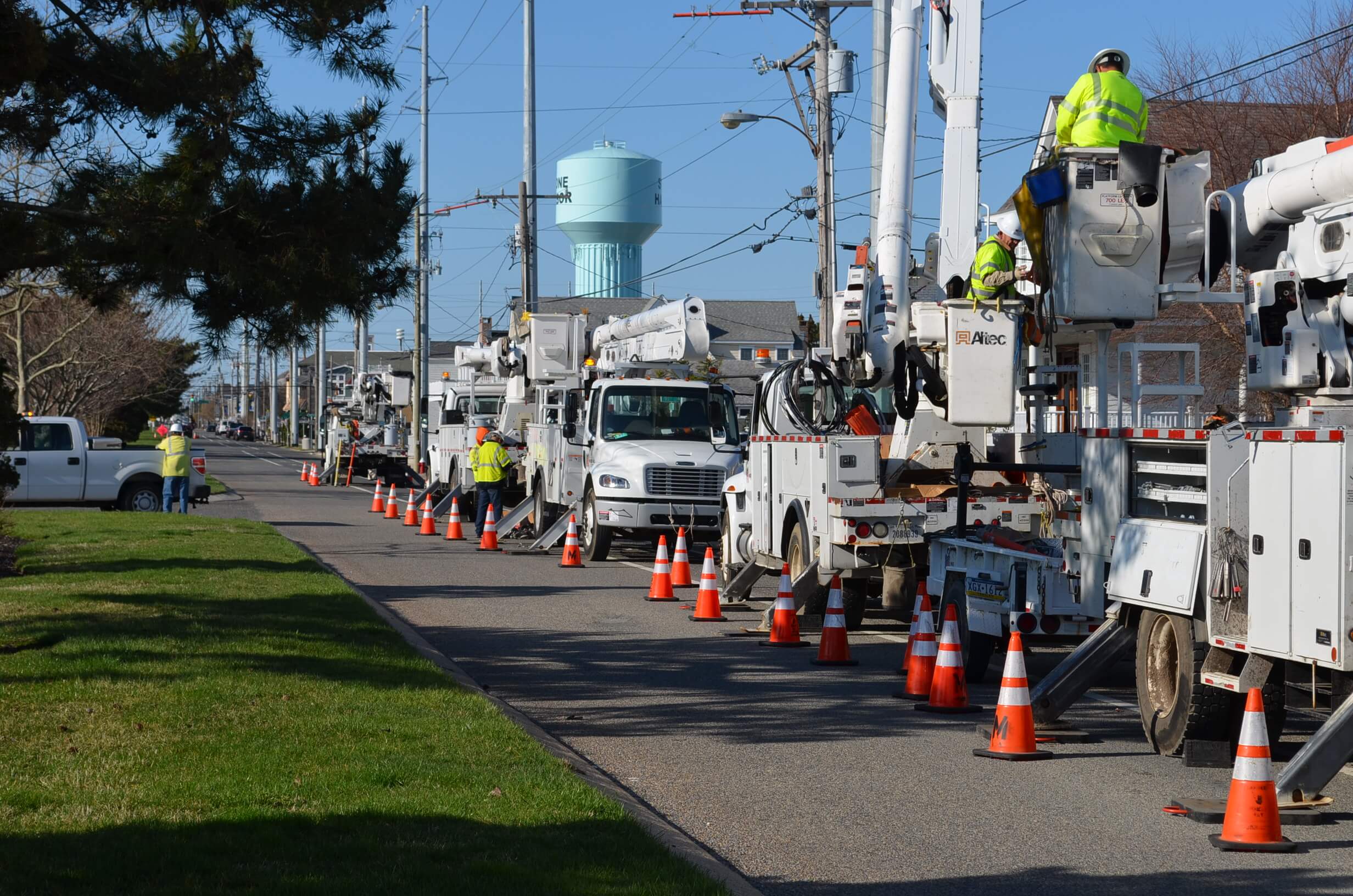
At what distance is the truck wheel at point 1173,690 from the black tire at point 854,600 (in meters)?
5.42

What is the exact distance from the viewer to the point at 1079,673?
978 centimetres

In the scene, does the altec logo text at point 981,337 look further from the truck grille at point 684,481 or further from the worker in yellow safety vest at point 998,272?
the truck grille at point 684,481

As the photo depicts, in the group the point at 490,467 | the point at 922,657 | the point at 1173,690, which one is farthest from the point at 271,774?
the point at 490,467

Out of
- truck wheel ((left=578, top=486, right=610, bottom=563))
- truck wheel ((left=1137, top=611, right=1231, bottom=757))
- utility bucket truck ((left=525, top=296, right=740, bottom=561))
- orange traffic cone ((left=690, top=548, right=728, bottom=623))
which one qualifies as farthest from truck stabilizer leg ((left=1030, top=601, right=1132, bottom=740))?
truck wheel ((left=578, top=486, right=610, bottom=563))

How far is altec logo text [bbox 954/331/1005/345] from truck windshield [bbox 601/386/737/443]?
1099cm

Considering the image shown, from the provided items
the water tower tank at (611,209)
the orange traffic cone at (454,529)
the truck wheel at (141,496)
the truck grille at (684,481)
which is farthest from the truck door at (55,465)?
the water tower tank at (611,209)

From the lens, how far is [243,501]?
125 ft

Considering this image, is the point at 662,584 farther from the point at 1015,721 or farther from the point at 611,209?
the point at 611,209

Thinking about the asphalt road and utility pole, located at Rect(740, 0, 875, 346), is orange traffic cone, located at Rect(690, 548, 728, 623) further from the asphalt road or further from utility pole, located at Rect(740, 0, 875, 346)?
utility pole, located at Rect(740, 0, 875, 346)

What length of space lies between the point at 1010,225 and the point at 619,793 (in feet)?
22.4

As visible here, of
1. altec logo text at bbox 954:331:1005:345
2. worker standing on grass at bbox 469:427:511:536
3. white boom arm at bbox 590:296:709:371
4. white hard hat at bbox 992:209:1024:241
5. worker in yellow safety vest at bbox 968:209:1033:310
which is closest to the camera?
worker in yellow safety vest at bbox 968:209:1033:310

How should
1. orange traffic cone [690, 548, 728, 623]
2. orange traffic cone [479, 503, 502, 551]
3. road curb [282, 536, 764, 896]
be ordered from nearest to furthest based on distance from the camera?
road curb [282, 536, 764, 896], orange traffic cone [690, 548, 728, 623], orange traffic cone [479, 503, 502, 551]

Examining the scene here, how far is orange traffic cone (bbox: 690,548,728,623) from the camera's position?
1616 cm

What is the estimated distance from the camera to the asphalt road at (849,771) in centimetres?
684
